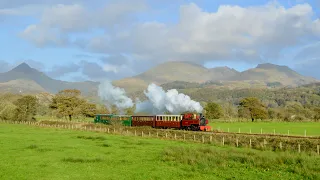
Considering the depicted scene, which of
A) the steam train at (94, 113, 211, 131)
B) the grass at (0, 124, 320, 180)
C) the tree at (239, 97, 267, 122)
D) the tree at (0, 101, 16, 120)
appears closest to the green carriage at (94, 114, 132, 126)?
the steam train at (94, 113, 211, 131)

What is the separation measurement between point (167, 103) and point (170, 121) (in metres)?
23.2

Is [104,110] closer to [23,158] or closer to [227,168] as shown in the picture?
[23,158]

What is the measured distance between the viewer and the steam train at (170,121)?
7206cm

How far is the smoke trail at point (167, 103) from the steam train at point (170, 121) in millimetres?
14484

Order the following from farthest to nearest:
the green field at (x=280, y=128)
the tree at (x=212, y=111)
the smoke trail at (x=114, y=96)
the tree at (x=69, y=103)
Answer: the tree at (x=212, y=111) → the smoke trail at (x=114, y=96) → the tree at (x=69, y=103) → the green field at (x=280, y=128)

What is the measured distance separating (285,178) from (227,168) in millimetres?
5470

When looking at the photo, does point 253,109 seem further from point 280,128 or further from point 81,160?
point 81,160

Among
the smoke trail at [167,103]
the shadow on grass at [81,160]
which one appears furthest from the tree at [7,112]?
the shadow on grass at [81,160]

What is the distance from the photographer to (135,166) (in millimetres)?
30391

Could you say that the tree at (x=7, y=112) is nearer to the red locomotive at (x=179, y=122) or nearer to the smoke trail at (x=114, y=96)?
the smoke trail at (x=114, y=96)

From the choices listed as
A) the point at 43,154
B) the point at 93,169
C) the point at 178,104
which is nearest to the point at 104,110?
the point at 178,104

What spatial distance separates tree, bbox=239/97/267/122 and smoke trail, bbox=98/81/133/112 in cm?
5202

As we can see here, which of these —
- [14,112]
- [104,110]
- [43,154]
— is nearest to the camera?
[43,154]

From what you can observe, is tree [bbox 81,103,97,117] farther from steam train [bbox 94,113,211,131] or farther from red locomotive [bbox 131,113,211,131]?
red locomotive [bbox 131,113,211,131]
